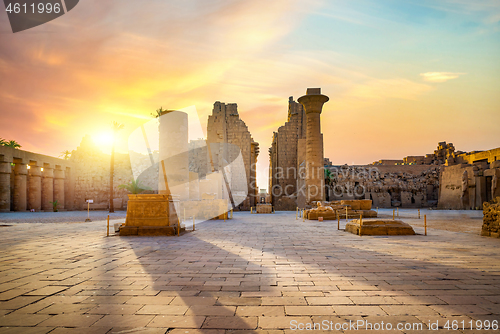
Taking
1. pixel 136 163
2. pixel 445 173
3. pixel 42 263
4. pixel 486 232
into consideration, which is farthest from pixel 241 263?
pixel 136 163

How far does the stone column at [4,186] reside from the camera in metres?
19.8

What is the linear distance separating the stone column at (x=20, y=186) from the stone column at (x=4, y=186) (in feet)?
4.27

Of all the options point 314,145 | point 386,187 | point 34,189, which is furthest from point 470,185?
point 34,189

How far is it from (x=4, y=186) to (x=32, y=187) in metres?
3.03

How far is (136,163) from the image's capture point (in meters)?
29.9

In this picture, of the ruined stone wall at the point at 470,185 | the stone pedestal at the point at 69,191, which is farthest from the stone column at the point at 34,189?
the ruined stone wall at the point at 470,185

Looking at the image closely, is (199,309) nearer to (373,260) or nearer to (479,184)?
(373,260)

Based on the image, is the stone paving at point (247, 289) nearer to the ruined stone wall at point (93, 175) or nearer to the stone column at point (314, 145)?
the stone column at point (314, 145)

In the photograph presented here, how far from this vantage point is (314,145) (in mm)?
20609

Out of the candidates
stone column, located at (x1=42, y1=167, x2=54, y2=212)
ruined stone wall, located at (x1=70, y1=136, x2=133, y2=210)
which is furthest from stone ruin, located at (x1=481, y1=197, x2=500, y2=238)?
stone column, located at (x1=42, y1=167, x2=54, y2=212)

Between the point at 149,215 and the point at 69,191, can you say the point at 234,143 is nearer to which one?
the point at 69,191

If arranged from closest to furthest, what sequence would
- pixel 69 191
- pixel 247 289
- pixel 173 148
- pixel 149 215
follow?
pixel 247 289
pixel 149 215
pixel 173 148
pixel 69 191

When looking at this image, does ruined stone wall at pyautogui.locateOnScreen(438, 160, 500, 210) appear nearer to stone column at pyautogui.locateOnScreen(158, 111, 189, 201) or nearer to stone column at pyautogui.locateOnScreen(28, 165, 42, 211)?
stone column at pyautogui.locateOnScreen(158, 111, 189, 201)

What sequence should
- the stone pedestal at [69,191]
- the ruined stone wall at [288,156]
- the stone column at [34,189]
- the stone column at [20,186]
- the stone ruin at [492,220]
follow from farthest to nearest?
the ruined stone wall at [288,156]
the stone pedestal at [69,191]
the stone column at [34,189]
the stone column at [20,186]
the stone ruin at [492,220]
